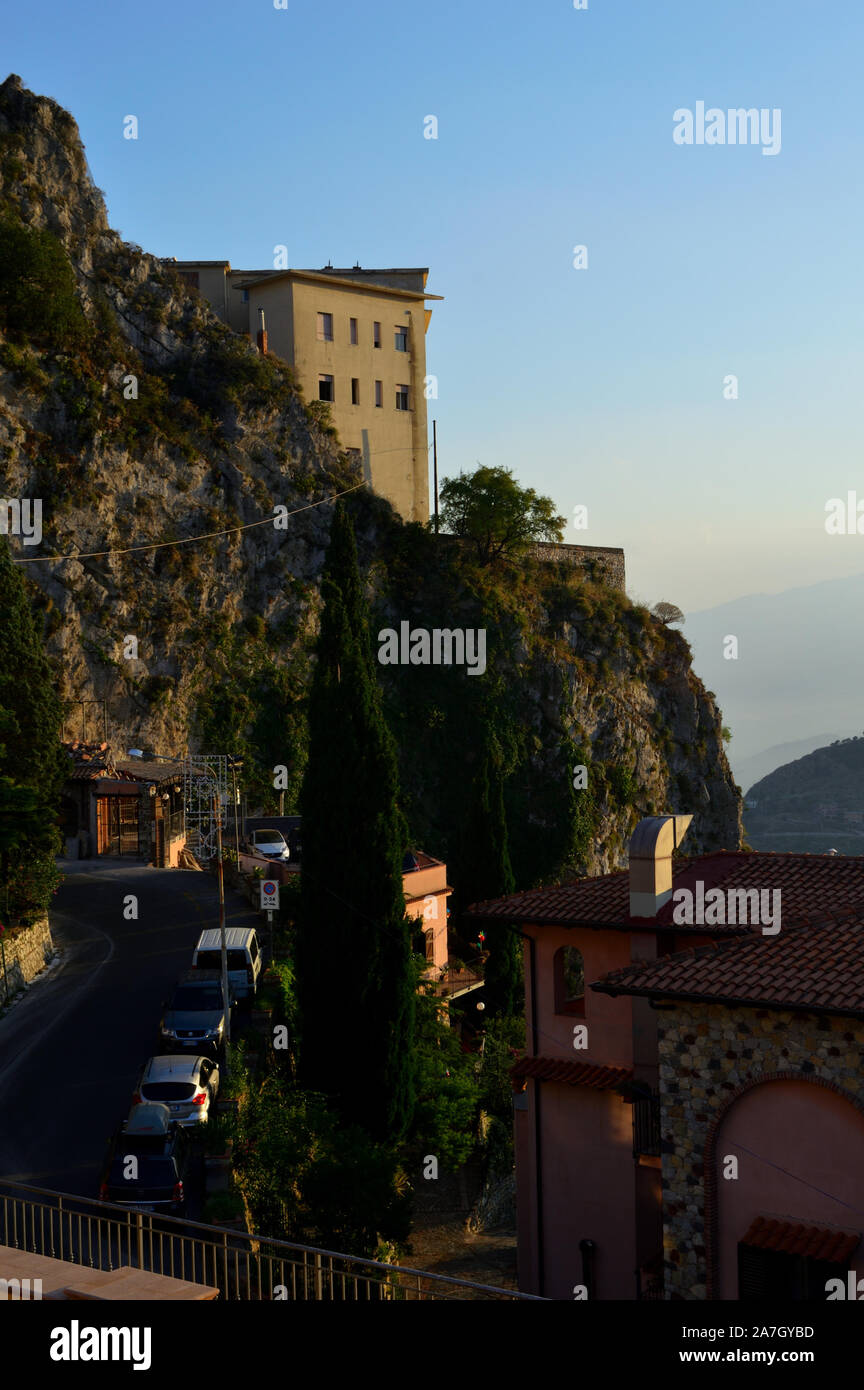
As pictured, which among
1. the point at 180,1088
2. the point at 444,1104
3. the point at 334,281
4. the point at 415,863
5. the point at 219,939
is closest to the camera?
the point at 180,1088

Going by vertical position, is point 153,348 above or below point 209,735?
above

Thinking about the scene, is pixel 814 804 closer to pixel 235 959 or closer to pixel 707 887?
pixel 235 959

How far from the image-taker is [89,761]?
180ft

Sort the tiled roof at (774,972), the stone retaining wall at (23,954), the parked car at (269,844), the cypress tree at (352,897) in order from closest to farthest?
the tiled roof at (774,972)
the cypress tree at (352,897)
the stone retaining wall at (23,954)
the parked car at (269,844)

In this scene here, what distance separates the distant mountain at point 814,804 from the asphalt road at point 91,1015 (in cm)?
11968

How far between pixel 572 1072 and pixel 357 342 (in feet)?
214

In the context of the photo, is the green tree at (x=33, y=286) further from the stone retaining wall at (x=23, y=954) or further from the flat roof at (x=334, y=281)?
the stone retaining wall at (x=23, y=954)

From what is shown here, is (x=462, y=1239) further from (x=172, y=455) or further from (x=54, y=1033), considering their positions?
(x=172, y=455)

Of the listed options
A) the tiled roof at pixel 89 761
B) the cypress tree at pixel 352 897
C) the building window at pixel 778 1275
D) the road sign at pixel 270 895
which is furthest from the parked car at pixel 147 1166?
the tiled roof at pixel 89 761

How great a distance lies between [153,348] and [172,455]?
7870mm

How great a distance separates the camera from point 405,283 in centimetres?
8406

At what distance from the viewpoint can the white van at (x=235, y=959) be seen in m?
34.4

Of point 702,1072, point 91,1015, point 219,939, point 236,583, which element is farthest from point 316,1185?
point 236,583
